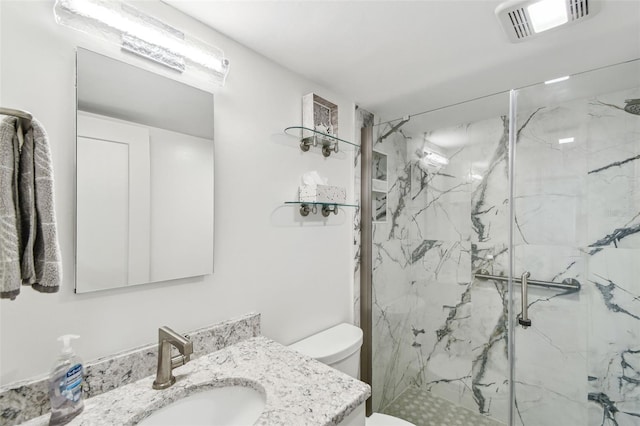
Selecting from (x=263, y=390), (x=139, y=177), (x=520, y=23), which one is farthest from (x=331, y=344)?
(x=520, y=23)

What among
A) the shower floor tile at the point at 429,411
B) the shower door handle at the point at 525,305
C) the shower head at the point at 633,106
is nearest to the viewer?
the shower head at the point at 633,106

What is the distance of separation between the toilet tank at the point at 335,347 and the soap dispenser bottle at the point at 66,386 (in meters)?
0.88

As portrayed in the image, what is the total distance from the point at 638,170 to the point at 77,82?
7.72 ft

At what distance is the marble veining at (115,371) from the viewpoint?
29.4 inches

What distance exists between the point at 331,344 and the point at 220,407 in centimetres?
73

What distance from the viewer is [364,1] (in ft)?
3.50

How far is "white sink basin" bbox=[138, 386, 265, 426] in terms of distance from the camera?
34.9 inches

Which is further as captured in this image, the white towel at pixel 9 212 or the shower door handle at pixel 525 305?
the shower door handle at pixel 525 305

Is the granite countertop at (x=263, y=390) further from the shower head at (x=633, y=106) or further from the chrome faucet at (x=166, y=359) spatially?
the shower head at (x=633, y=106)

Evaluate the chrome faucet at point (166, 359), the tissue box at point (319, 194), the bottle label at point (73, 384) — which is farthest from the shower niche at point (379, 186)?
the bottle label at point (73, 384)

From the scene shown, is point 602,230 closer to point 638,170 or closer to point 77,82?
point 638,170

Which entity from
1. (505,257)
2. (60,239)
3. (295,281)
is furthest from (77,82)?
(505,257)

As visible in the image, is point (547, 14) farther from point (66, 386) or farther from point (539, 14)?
point (66, 386)

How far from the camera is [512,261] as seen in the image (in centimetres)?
Answer: 166
